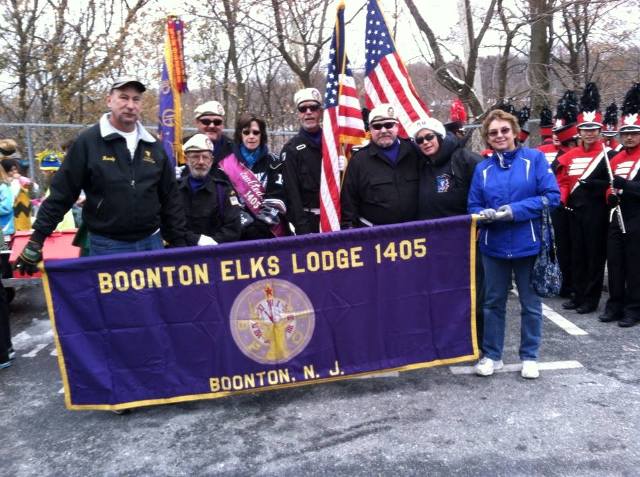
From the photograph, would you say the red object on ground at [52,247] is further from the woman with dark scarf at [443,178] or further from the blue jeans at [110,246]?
the woman with dark scarf at [443,178]

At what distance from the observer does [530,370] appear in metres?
4.29

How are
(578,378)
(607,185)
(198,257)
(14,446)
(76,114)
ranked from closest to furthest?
Result: (14,446), (198,257), (578,378), (607,185), (76,114)

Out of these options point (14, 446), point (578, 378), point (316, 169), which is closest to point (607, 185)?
point (578, 378)

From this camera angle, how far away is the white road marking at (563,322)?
5.39 meters

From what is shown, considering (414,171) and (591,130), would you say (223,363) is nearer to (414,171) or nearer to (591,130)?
(414,171)

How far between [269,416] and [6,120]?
547 inches

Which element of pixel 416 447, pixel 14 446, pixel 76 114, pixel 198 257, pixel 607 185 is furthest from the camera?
pixel 76 114

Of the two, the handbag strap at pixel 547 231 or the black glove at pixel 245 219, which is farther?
the black glove at pixel 245 219

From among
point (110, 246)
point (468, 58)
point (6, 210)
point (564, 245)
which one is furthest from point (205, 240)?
point (468, 58)

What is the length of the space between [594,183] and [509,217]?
8.11 ft

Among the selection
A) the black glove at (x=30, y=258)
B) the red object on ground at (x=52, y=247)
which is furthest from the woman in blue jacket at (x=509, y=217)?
the red object on ground at (x=52, y=247)

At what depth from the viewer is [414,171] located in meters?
4.52

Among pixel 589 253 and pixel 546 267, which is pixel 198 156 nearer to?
pixel 546 267

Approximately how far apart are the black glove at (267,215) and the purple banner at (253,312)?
1.04 m
